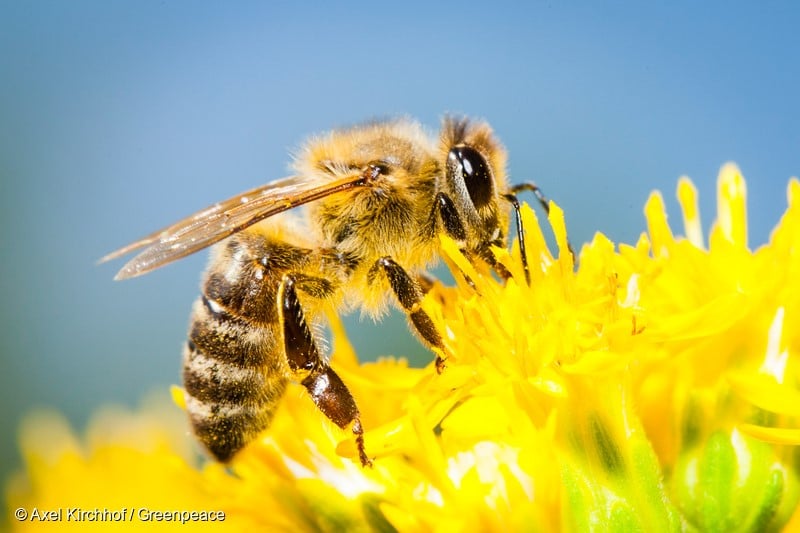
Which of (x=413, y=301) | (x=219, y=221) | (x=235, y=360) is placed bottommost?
(x=235, y=360)

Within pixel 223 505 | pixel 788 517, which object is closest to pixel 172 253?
pixel 223 505

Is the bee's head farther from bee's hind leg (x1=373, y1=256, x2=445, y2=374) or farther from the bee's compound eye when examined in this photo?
bee's hind leg (x1=373, y1=256, x2=445, y2=374)

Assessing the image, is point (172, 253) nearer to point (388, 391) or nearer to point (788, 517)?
point (388, 391)

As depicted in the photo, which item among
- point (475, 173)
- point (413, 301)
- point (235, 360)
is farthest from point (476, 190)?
point (235, 360)

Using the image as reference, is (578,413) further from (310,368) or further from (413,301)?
(310,368)

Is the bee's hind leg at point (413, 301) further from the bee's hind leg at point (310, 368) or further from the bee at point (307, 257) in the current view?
the bee's hind leg at point (310, 368)

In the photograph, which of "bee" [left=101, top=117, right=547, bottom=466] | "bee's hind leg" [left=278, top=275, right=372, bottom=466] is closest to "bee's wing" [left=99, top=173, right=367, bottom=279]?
"bee" [left=101, top=117, right=547, bottom=466]
